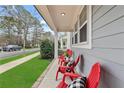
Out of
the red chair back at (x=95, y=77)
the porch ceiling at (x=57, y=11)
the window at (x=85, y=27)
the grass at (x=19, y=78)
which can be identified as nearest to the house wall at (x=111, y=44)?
the red chair back at (x=95, y=77)

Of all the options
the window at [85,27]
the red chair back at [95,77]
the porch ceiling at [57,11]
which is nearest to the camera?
the red chair back at [95,77]

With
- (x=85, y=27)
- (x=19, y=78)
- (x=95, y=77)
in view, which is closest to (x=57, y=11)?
(x=85, y=27)

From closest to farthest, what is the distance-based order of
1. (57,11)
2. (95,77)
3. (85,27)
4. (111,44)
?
1. (111,44)
2. (95,77)
3. (85,27)
4. (57,11)

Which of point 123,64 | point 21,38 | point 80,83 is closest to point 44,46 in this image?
point 21,38

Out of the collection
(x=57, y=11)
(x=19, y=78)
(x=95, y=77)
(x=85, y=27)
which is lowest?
(x=19, y=78)

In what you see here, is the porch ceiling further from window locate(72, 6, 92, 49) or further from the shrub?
the shrub

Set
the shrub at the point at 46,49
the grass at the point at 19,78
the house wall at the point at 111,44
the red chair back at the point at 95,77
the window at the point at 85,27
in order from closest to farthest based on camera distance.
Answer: the house wall at the point at 111,44 → the red chair back at the point at 95,77 → the window at the point at 85,27 → the grass at the point at 19,78 → the shrub at the point at 46,49

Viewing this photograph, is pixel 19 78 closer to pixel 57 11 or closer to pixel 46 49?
pixel 57 11

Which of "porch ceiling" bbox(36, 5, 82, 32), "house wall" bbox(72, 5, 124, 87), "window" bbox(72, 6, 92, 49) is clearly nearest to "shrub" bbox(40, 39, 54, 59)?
"porch ceiling" bbox(36, 5, 82, 32)

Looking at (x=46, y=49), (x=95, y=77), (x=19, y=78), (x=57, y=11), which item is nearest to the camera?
(x=95, y=77)

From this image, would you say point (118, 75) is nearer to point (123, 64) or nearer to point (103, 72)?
point (123, 64)

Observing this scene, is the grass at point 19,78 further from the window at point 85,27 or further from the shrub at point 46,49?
the shrub at point 46,49

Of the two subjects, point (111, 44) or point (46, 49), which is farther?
point (46, 49)
